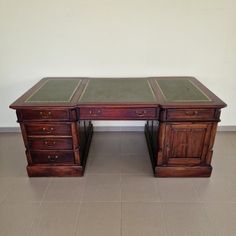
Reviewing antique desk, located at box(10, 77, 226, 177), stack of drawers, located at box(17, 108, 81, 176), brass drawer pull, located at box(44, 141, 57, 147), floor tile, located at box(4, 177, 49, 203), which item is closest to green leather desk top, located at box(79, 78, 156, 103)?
antique desk, located at box(10, 77, 226, 177)

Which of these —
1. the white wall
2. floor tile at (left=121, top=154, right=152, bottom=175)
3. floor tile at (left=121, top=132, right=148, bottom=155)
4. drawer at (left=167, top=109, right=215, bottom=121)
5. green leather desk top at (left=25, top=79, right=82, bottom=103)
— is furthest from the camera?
floor tile at (left=121, top=132, right=148, bottom=155)

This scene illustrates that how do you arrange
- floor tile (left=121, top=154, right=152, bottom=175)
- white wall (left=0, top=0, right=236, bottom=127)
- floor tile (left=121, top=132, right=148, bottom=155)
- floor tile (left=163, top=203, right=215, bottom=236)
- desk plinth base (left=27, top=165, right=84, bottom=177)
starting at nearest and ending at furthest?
floor tile (left=163, top=203, right=215, bottom=236), desk plinth base (left=27, top=165, right=84, bottom=177), floor tile (left=121, top=154, right=152, bottom=175), white wall (left=0, top=0, right=236, bottom=127), floor tile (left=121, top=132, right=148, bottom=155)

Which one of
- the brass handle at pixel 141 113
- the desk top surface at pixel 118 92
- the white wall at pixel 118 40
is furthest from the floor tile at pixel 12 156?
the brass handle at pixel 141 113

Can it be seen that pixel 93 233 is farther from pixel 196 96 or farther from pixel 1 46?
pixel 1 46

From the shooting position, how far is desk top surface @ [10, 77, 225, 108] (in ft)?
5.90

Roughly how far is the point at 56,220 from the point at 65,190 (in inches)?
12.2

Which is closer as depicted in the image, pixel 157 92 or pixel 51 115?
pixel 51 115

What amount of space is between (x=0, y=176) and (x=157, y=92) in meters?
1.66

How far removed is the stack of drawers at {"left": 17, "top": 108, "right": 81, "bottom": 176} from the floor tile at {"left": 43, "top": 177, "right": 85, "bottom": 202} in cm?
11

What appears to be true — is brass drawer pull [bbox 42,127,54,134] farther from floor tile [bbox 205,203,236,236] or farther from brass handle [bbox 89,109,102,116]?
floor tile [bbox 205,203,236,236]

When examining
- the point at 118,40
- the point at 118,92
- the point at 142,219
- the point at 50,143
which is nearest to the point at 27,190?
the point at 50,143

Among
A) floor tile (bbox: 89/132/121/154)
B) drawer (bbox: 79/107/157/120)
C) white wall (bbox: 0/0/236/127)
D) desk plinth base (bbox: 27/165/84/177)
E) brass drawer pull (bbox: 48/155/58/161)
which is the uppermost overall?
white wall (bbox: 0/0/236/127)

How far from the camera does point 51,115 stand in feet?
5.86

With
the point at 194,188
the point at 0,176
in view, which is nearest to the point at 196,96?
the point at 194,188
